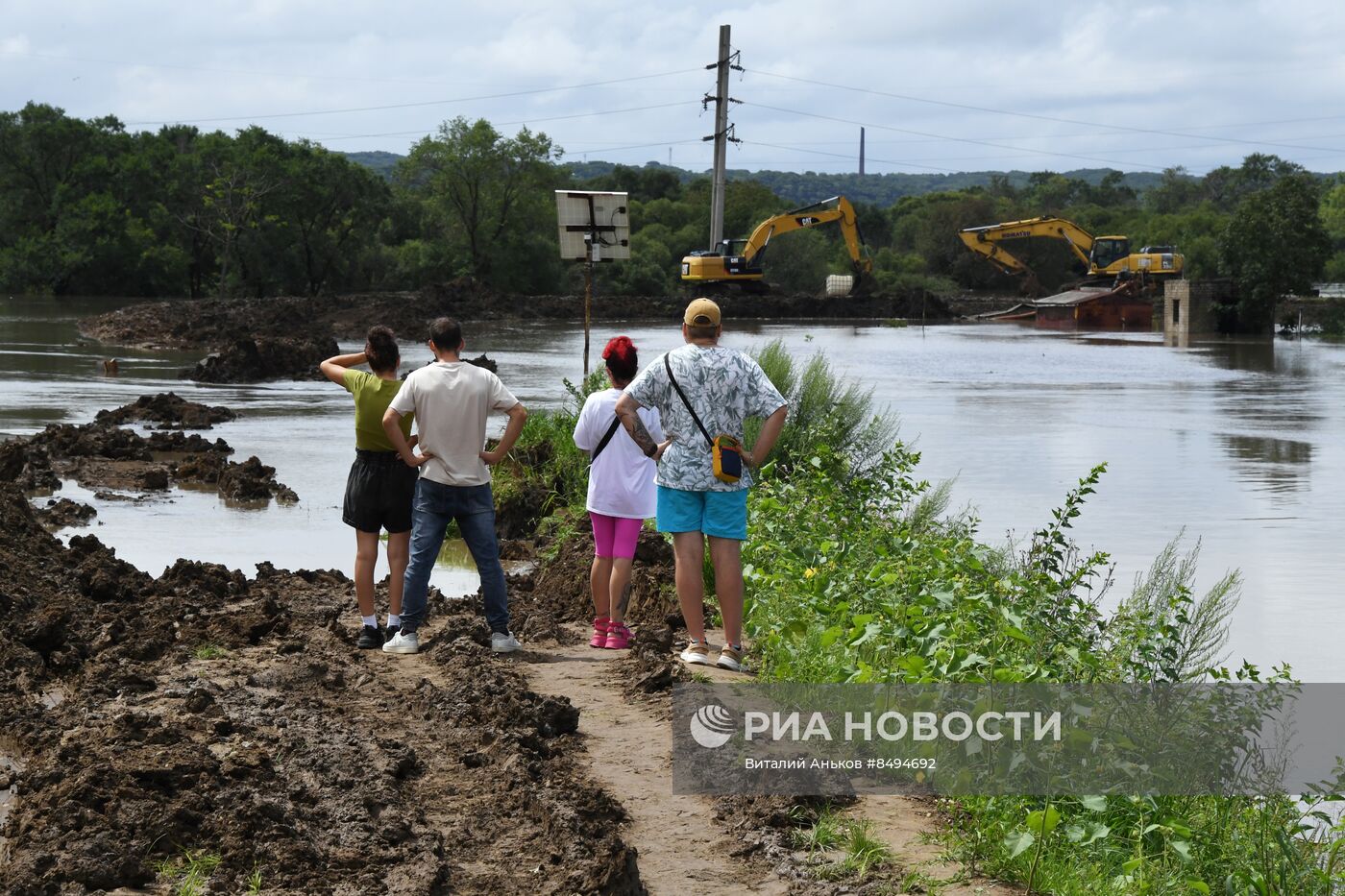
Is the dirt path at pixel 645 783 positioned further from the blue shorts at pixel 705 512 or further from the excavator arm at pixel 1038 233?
the excavator arm at pixel 1038 233

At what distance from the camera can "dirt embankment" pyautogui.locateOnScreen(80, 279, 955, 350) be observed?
4484 cm

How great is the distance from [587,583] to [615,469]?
5.83ft

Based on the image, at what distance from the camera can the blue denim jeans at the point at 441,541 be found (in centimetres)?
859

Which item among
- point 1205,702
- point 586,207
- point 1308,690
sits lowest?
point 1308,690

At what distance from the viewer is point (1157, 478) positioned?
18.3 metres

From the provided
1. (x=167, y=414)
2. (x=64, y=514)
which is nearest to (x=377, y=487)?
(x=64, y=514)

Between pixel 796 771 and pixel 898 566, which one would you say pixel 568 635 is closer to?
pixel 898 566

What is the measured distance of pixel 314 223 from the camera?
243 feet

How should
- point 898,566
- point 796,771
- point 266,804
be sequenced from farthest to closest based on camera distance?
1. point 898,566
2. point 796,771
3. point 266,804

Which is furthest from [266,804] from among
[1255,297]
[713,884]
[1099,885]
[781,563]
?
[1255,297]

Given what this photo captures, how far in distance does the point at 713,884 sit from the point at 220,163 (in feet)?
253

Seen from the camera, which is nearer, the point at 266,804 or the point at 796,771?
the point at 266,804

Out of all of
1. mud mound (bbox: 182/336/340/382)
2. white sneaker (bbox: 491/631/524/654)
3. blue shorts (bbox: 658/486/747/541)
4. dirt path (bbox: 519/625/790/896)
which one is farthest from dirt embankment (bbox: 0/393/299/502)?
mud mound (bbox: 182/336/340/382)

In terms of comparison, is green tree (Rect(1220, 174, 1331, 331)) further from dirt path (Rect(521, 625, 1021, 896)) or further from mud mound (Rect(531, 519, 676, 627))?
dirt path (Rect(521, 625, 1021, 896))
